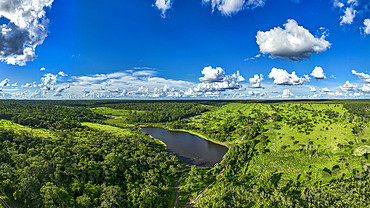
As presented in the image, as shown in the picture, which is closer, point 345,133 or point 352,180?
point 352,180

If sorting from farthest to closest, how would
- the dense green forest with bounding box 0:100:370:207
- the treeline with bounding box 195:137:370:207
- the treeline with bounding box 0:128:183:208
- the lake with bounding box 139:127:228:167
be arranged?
the lake with bounding box 139:127:228:167
the dense green forest with bounding box 0:100:370:207
the treeline with bounding box 195:137:370:207
the treeline with bounding box 0:128:183:208

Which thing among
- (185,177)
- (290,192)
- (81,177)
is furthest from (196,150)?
(81,177)

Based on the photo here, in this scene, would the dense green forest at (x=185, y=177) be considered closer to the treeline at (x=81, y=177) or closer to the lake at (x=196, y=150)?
the treeline at (x=81, y=177)

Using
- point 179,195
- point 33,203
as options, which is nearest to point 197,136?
point 179,195

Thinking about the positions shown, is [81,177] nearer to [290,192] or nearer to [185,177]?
[185,177]

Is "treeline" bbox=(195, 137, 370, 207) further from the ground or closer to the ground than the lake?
further from the ground

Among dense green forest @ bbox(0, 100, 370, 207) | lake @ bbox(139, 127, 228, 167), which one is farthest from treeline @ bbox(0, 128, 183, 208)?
lake @ bbox(139, 127, 228, 167)

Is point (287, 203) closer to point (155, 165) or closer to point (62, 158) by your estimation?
point (155, 165)

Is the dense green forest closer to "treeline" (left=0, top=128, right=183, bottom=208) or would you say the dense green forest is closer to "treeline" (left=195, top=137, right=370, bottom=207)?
"treeline" (left=0, top=128, right=183, bottom=208)
